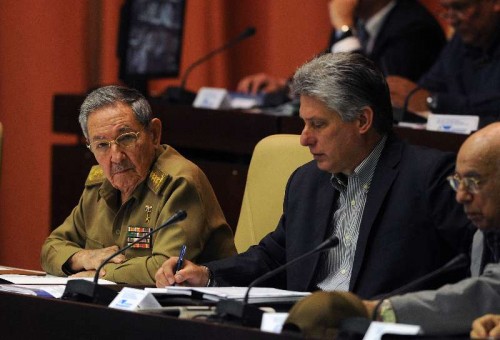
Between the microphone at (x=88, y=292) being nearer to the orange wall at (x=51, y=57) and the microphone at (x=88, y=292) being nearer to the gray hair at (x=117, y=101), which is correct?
the gray hair at (x=117, y=101)

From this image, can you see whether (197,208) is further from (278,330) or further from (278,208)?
(278,330)

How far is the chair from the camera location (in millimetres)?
3969

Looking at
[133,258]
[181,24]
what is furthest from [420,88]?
[133,258]

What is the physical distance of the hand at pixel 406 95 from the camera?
5.45m

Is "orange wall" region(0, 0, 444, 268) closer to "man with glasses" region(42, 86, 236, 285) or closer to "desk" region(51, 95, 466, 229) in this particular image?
"desk" region(51, 95, 466, 229)

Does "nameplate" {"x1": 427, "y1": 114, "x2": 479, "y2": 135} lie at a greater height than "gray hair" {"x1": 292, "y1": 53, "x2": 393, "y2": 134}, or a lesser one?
lesser

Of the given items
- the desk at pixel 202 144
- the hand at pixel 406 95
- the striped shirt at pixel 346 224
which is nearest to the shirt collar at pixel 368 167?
the striped shirt at pixel 346 224

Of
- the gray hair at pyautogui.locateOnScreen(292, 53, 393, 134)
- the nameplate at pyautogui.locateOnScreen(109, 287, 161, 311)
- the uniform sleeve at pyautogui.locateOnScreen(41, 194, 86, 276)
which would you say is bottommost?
the uniform sleeve at pyautogui.locateOnScreen(41, 194, 86, 276)

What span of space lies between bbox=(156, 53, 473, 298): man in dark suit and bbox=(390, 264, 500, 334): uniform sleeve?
0.37 m

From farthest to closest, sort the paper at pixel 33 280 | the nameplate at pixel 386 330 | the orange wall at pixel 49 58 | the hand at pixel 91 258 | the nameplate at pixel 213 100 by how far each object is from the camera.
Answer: the orange wall at pixel 49 58, the nameplate at pixel 213 100, the hand at pixel 91 258, the paper at pixel 33 280, the nameplate at pixel 386 330

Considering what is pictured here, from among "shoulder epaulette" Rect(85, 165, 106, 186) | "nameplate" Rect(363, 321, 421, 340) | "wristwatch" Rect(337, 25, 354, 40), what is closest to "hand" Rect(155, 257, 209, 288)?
"shoulder epaulette" Rect(85, 165, 106, 186)

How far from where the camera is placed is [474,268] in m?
3.12

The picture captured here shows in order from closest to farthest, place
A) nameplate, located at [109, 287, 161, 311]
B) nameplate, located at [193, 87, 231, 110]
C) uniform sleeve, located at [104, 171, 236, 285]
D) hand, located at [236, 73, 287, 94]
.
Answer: nameplate, located at [109, 287, 161, 311], uniform sleeve, located at [104, 171, 236, 285], nameplate, located at [193, 87, 231, 110], hand, located at [236, 73, 287, 94]

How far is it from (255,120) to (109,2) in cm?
228
